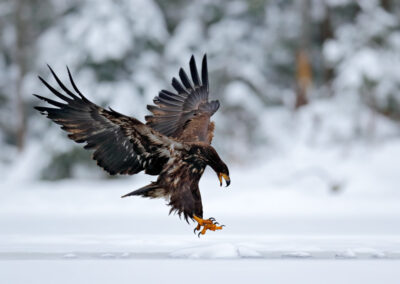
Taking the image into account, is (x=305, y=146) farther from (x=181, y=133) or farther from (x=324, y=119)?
(x=181, y=133)

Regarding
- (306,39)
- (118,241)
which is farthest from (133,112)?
(118,241)

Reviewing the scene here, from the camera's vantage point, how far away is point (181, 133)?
4984 millimetres

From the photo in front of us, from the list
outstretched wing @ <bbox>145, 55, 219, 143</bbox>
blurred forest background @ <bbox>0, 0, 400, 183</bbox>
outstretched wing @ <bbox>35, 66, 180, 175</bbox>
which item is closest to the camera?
outstretched wing @ <bbox>35, 66, 180, 175</bbox>

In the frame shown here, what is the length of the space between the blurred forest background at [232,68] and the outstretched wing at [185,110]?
19.9ft

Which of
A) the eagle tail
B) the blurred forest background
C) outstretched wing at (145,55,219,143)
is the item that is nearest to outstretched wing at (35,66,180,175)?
the eagle tail

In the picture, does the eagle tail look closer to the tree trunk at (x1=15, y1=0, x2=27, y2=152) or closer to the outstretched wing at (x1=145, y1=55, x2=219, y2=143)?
the outstretched wing at (x1=145, y1=55, x2=219, y2=143)

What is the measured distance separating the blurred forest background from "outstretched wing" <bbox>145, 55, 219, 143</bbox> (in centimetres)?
607

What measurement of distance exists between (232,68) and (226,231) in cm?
847

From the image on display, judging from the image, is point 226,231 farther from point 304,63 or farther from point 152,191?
point 304,63

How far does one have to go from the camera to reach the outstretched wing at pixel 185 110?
504 centimetres

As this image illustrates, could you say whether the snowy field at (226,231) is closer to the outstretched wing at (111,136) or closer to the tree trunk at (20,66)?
the outstretched wing at (111,136)

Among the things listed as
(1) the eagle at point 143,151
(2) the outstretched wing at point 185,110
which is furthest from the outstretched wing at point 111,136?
(2) the outstretched wing at point 185,110

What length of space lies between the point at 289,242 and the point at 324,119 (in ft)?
27.7

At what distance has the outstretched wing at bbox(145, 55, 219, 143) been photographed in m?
5.04
